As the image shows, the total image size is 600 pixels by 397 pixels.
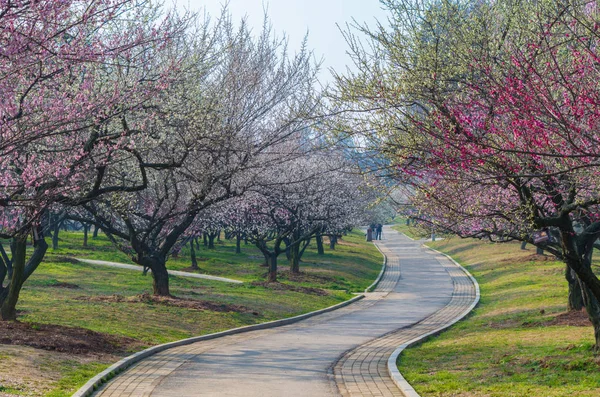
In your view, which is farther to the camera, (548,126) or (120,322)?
(120,322)

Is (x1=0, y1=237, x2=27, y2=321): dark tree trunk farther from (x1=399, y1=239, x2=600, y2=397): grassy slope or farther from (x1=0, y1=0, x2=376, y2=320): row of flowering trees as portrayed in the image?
(x1=399, y1=239, x2=600, y2=397): grassy slope

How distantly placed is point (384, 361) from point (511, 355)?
2463 millimetres

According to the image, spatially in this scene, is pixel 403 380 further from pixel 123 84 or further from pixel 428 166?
pixel 123 84

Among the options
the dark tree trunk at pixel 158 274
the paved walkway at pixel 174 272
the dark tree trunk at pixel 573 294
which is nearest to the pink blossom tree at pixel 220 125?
the dark tree trunk at pixel 158 274

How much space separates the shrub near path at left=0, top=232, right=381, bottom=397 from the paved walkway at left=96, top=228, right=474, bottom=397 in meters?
0.92

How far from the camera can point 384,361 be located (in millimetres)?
14625

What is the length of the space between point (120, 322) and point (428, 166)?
11119 millimetres

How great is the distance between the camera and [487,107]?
1063 centimetres

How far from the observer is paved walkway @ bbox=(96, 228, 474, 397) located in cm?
1130

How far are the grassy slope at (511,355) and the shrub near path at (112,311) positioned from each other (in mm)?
5627

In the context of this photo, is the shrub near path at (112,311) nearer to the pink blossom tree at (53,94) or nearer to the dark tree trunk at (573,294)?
the pink blossom tree at (53,94)

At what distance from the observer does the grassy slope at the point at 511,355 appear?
34.8 feet

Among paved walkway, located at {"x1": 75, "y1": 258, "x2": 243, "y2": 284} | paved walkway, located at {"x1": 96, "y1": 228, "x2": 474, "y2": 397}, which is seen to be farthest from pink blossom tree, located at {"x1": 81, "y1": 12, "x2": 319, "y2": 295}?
paved walkway, located at {"x1": 75, "y1": 258, "x2": 243, "y2": 284}

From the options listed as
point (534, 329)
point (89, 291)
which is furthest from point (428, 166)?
point (89, 291)
